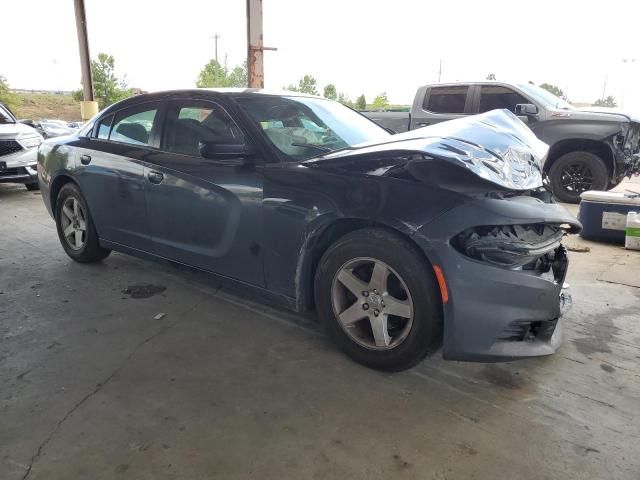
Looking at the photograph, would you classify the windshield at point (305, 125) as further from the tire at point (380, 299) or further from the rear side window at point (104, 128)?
the rear side window at point (104, 128)

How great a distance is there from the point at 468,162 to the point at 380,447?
1.36m

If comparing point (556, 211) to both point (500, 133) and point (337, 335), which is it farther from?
point (337, 335)

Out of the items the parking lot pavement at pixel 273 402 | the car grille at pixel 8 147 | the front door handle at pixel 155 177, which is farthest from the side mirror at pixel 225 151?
the car grille at pixel 8 147

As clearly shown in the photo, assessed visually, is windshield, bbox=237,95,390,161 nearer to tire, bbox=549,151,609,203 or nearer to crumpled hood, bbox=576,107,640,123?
tire, bbox=549,151,609,203

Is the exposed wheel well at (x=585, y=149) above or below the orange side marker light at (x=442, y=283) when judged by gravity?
above

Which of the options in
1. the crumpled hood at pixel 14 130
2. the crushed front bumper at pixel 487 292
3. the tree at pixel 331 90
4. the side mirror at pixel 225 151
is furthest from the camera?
the tree at pixel 331 90

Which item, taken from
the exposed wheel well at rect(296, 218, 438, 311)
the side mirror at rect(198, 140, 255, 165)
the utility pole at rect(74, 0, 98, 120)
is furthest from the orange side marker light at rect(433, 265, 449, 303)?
the utility pole at rect(74, 0, 98, 120)

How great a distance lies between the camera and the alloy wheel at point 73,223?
4.33m

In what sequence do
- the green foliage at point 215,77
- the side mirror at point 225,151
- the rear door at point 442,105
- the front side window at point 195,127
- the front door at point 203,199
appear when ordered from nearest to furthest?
the side mirror at point 225,151, the front door at point 203,199, the front side window at point 195,127, the rear door at point 442,105, the green foliage at point 215,77

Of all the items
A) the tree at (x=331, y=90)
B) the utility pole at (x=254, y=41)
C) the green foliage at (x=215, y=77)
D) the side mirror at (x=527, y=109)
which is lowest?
the side mirror at (x=527, y=109)

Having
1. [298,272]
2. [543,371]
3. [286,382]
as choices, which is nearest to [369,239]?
[298,272]

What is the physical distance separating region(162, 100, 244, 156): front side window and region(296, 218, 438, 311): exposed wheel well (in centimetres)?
86

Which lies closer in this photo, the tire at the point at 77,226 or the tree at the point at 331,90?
the tire at the point at 77,226

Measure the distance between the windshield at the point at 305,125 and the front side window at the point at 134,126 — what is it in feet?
2.91
